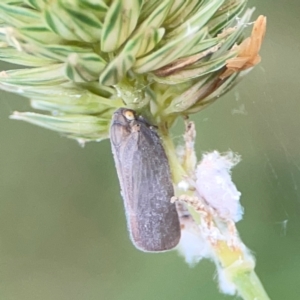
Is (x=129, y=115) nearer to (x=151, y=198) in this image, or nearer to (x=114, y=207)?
(x=151, y=198)

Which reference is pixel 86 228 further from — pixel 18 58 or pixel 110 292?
pixel 18 58

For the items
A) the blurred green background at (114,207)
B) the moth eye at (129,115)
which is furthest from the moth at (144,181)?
the blurred green background at (114,207)

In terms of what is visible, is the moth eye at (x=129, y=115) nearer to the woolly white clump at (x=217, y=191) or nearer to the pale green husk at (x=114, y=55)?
the pale green husk at (x=114, y=55)

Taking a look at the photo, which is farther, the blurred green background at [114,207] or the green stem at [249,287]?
Answer: the blurred green background at [114,207]

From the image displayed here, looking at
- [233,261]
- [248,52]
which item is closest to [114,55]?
[248,52]

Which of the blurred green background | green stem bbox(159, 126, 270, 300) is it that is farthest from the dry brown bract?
the blurred green background

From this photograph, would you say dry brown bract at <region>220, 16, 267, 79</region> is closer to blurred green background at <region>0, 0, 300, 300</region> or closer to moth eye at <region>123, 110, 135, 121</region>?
moth eye at <region>123, 110, 135, 121</region>
